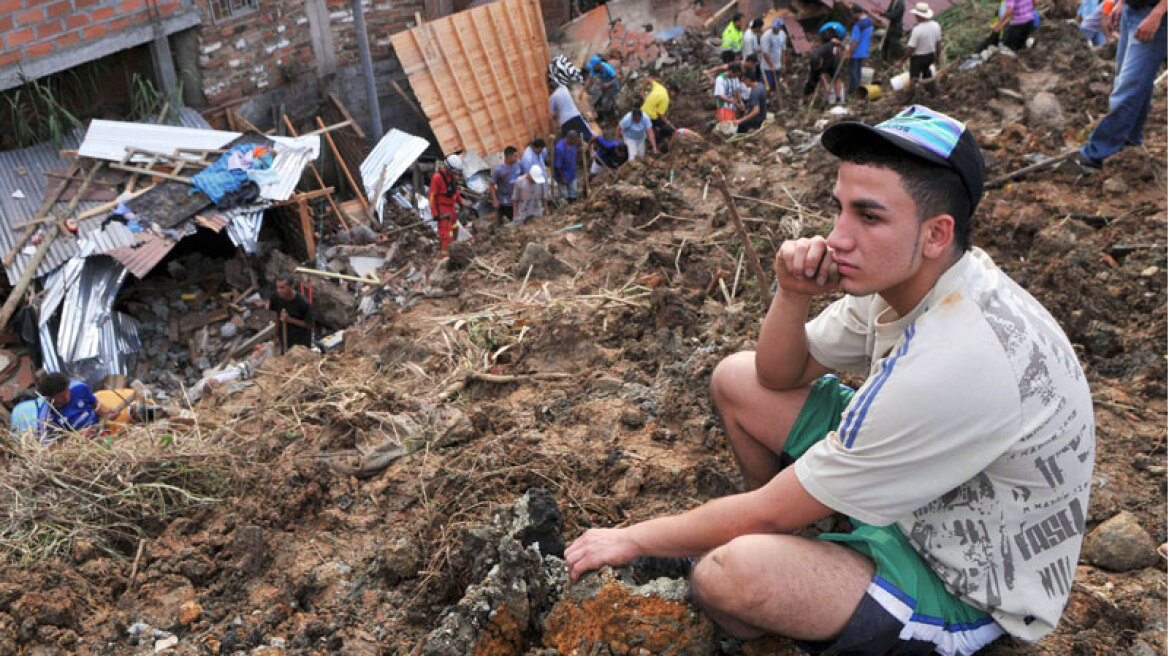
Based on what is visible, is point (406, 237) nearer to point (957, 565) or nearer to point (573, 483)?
point (573, 483)

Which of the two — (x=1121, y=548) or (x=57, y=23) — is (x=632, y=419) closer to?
(x=1121, y=548)

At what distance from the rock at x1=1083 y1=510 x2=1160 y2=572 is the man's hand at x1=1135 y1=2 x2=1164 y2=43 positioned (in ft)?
13.1

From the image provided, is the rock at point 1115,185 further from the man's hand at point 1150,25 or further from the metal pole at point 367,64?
the metal pole at point 367,64

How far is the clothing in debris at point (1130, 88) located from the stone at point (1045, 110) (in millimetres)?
Answer: 1729

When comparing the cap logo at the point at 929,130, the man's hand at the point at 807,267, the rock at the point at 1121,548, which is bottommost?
the rock at the point at 1121,548

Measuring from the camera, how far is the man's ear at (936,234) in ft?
6.95

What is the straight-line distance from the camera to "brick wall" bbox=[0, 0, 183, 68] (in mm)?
10062

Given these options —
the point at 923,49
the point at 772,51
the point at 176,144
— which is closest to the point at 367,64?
the point at 176,144

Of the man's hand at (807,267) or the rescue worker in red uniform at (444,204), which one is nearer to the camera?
the man's hand at (807,267)

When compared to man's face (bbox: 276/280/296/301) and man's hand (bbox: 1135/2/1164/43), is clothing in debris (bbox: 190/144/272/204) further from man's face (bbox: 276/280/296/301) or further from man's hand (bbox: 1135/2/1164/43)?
man's hand (bbox: 1135/2/1164/43)

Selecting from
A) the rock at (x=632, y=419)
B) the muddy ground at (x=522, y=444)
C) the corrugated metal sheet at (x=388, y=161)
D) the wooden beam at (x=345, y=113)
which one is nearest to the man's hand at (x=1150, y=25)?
the muddy ground at (x=522, y=444)

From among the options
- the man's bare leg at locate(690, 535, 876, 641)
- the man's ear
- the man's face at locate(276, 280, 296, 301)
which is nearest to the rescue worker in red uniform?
the man's face at locate(276, 280, 296, 301)

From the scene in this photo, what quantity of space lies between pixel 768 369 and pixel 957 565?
2.52 feet

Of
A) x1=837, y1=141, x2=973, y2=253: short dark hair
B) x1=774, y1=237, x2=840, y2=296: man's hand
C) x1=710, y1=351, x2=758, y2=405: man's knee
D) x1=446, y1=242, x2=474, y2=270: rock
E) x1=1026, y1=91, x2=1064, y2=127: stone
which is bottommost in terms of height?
x1=446, y1=242, x2=474, y2=270: rock
